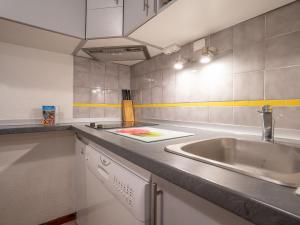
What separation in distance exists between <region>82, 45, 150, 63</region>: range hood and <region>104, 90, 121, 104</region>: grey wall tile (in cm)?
38

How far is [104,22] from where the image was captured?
129cm

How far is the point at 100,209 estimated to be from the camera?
2.80 ft

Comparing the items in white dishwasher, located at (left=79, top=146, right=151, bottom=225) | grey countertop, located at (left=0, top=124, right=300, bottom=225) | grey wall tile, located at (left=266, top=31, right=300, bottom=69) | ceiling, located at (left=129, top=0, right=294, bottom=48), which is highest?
ceiling, located at (left=129, top=0, right=294, bottom=48)

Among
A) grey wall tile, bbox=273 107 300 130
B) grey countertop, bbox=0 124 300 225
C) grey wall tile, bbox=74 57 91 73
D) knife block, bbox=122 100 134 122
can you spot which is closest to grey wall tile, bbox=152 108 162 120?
knife block, bbox=122 100 134 122

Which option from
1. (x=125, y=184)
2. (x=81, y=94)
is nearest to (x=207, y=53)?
(x=125, y=184)

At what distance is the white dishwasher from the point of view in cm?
54

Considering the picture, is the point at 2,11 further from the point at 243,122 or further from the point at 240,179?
the point at 243,122

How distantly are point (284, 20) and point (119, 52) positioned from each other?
121 cm

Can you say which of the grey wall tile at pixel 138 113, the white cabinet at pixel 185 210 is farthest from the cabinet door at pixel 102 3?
the white cabinet at pixel 185 210

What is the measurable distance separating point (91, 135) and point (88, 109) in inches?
37.0

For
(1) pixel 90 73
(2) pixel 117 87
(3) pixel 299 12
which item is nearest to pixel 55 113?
(1) pixel 90 73

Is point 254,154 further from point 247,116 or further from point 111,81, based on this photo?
point 111,81

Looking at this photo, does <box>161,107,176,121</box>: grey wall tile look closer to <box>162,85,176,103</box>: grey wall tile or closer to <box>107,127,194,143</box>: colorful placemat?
<box>162,85,176,103</box>: grey wall tile

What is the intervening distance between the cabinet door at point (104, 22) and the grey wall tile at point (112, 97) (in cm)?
72
